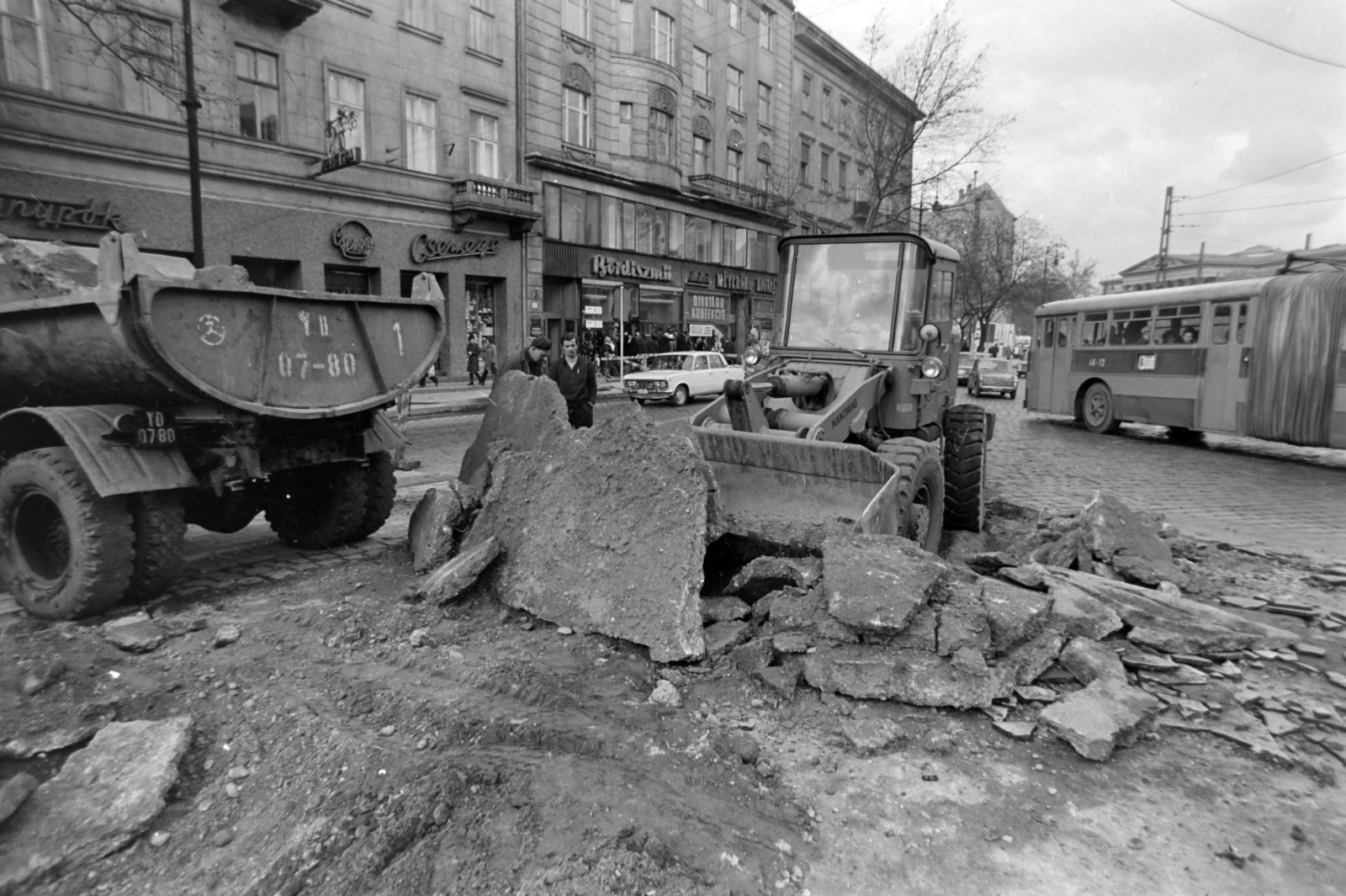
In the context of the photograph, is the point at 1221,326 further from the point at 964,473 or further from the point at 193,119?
the point at 193,119

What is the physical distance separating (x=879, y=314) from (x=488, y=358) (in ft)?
66.8

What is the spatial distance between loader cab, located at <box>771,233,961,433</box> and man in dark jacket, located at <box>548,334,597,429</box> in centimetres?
242

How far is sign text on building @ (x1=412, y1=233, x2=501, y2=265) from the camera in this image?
914 inches

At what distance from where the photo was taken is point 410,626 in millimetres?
4863

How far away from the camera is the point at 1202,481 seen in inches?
447

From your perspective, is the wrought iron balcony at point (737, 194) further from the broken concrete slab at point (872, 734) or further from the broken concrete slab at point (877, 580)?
the broken concrete slab at point (872, 734)

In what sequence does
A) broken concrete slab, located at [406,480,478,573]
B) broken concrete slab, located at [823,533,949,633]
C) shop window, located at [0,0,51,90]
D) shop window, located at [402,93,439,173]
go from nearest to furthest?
1. broken concrete slab, located at [823,533,949,633]
2. broken concrete slab, located at [406,480,478,573]
3. shop window, located at [0,0,51,90]
4. shop window, located at [402,93,439,173]

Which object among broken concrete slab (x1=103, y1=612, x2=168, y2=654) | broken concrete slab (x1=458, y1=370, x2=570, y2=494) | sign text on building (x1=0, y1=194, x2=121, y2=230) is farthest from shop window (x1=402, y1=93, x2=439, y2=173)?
broken concrete slab (x1=103, y1=612, x2=168, y2=654)

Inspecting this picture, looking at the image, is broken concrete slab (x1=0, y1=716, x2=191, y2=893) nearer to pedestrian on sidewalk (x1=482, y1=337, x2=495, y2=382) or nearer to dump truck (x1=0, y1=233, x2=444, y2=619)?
dump truck (x1=0, y1=233, x2=444, y2=619)

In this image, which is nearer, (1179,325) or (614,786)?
(614,786)

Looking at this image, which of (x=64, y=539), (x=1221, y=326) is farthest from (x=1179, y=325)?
(x=64, y=539)

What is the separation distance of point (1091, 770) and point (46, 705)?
5043mm

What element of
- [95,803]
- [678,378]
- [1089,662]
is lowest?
[95,803]

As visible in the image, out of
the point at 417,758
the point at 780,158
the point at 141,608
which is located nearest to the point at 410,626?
the point at 417,758
